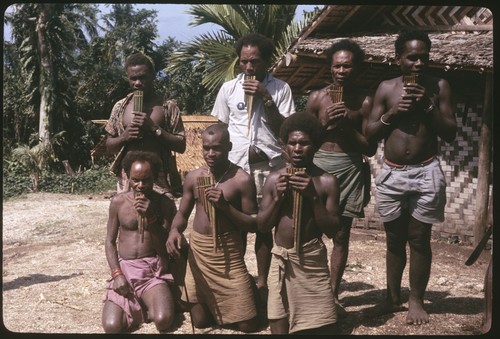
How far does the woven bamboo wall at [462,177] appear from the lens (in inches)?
294

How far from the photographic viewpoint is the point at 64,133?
18.2 m

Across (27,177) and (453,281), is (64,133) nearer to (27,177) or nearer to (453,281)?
(27,177)

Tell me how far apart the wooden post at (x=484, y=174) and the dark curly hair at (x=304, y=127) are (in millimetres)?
4029

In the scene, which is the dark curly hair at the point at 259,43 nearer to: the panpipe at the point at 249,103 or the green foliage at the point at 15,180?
the panpipe at the point at 249,103

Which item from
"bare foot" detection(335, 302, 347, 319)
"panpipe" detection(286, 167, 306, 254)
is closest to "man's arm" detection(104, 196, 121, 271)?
"panpipe" detection(286, 167, 306, 254)

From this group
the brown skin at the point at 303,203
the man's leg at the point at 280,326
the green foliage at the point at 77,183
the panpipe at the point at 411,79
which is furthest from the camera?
the green foliage at the point at 77,183

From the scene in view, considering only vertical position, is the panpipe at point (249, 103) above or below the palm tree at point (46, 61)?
below

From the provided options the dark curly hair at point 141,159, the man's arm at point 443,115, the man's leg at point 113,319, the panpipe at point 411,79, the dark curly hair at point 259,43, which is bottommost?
the man's leg at point 113,319

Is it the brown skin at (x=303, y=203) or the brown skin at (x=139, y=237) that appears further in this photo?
the brown skin at (x=139, y=237)

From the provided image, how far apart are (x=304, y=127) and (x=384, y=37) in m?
4.57

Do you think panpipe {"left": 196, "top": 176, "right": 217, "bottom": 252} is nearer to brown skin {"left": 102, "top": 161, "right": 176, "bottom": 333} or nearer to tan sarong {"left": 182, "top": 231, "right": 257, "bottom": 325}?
tan sarong {"left": 182, "top": 231, "right": 257, "bottom": 325}

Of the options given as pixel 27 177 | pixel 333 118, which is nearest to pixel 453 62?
pixel 333 118

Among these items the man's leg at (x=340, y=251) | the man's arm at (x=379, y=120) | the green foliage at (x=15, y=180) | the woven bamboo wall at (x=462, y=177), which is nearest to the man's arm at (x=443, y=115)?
the man's arm at (x=379, y=120)

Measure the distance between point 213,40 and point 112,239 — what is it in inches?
382
